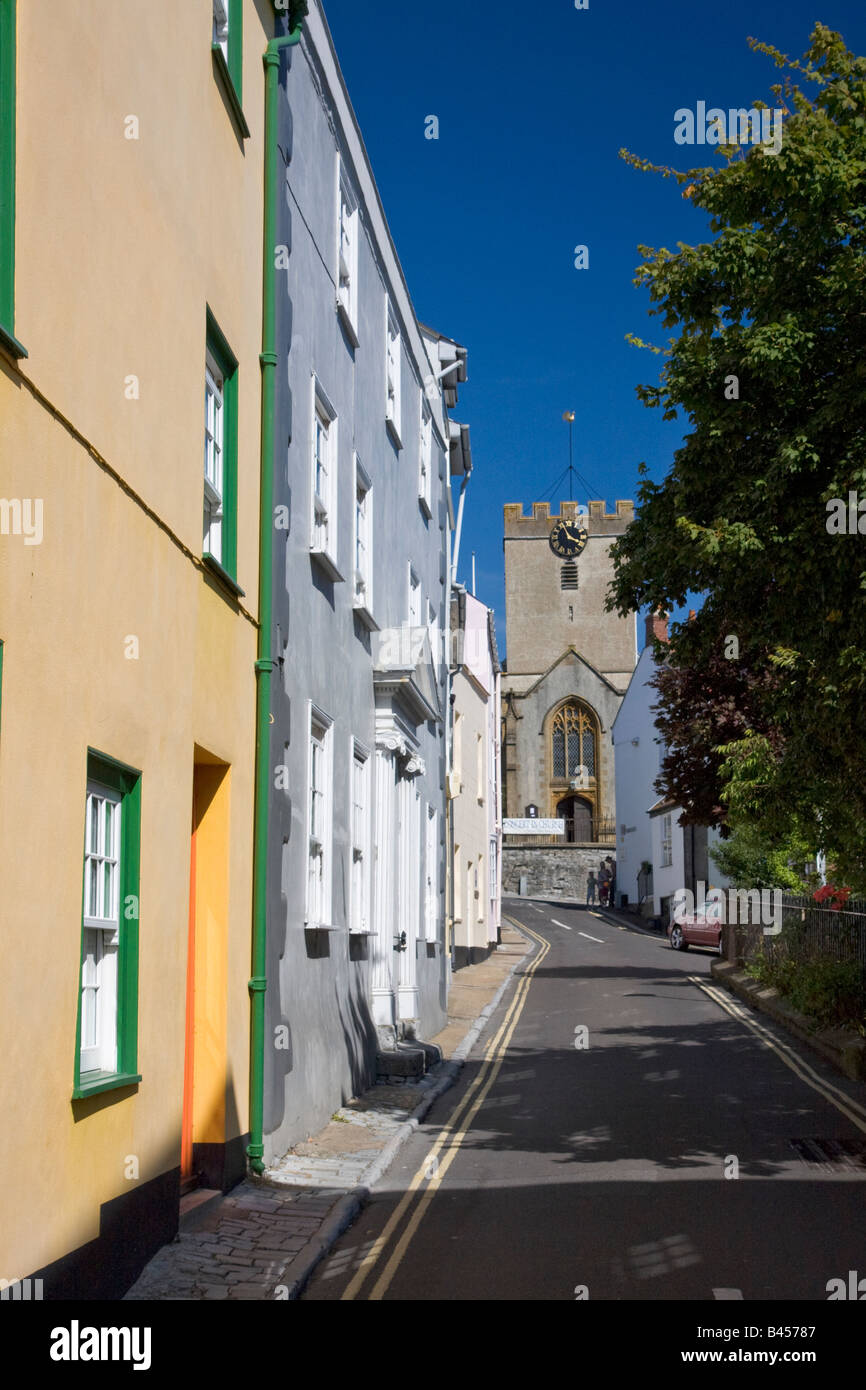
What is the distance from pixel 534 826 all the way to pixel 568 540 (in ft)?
74.1

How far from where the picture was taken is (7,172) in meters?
5.46

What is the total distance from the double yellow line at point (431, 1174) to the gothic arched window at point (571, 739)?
201 ft

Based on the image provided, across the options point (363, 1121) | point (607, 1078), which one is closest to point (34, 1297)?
point (363, 1121)

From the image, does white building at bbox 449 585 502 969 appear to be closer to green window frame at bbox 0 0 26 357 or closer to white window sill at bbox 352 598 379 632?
white window sill at bbox 352 598 379 632

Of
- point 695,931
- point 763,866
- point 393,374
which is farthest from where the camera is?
point 695,931

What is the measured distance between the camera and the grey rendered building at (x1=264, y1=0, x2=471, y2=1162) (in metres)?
11.1

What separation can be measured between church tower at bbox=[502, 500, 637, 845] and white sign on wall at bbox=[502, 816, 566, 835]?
2.97 meters

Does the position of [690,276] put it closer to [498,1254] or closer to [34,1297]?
[498,1254]

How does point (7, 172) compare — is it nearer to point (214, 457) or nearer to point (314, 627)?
point (214, 457)

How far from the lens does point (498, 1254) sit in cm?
790

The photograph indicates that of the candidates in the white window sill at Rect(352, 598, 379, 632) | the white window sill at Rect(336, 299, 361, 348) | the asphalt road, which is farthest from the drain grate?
the white window sill at Rect(336, 299, 361, 348)

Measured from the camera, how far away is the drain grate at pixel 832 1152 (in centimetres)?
1060
